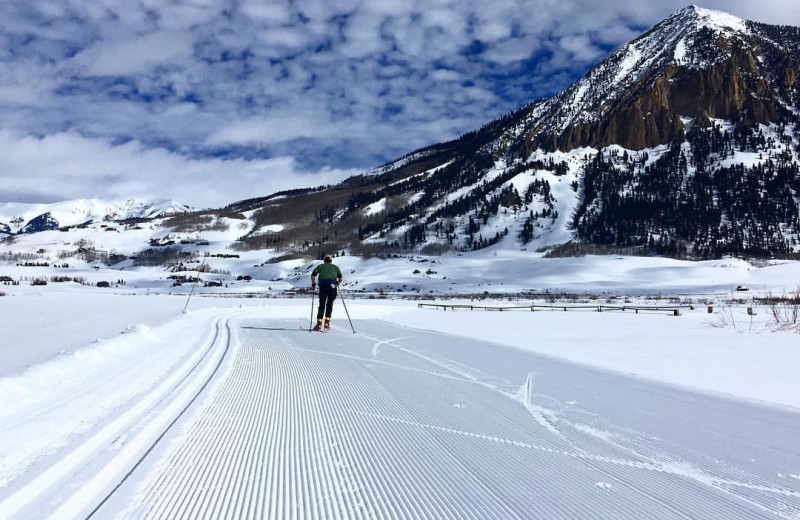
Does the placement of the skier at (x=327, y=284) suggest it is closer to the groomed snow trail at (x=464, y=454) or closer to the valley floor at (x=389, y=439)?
the valley floor at (x=389, y=439)

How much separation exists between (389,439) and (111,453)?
5.90 ft

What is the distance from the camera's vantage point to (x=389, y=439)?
3.73 metres

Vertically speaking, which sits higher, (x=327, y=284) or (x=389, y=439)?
(x=327, y=284)

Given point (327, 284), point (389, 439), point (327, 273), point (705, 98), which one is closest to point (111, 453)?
point (389, 439)

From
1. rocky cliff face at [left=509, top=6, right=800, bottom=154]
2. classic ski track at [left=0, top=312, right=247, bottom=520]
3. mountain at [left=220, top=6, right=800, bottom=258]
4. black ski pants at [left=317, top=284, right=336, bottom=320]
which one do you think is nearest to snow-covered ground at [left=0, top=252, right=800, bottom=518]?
classic ski track at [left=0, top=312, right=247, bottom=520]

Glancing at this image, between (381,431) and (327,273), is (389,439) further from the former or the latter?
(327,273)

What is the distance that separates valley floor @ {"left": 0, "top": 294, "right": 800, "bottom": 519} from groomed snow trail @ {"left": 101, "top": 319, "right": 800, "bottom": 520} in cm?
2

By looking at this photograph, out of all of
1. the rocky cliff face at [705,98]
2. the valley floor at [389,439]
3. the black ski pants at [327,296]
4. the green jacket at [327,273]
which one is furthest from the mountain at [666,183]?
the valley floor at [389,439]

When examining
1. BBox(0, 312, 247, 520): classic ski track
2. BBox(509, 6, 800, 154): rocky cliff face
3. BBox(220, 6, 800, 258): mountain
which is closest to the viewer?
BBox(0, 312, 247, 520): classic ski track

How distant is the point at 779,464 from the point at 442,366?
4.45 m

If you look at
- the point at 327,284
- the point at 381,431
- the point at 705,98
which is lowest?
the point at 381,431

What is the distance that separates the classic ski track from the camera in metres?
2.39

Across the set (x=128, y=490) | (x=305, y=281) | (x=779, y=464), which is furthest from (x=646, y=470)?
Answer: (x=305, y=281)

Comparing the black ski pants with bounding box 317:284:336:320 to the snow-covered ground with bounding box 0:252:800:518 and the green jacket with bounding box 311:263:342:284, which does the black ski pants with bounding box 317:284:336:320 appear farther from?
the snow-covered ground with bounding box 0:252:800:518
